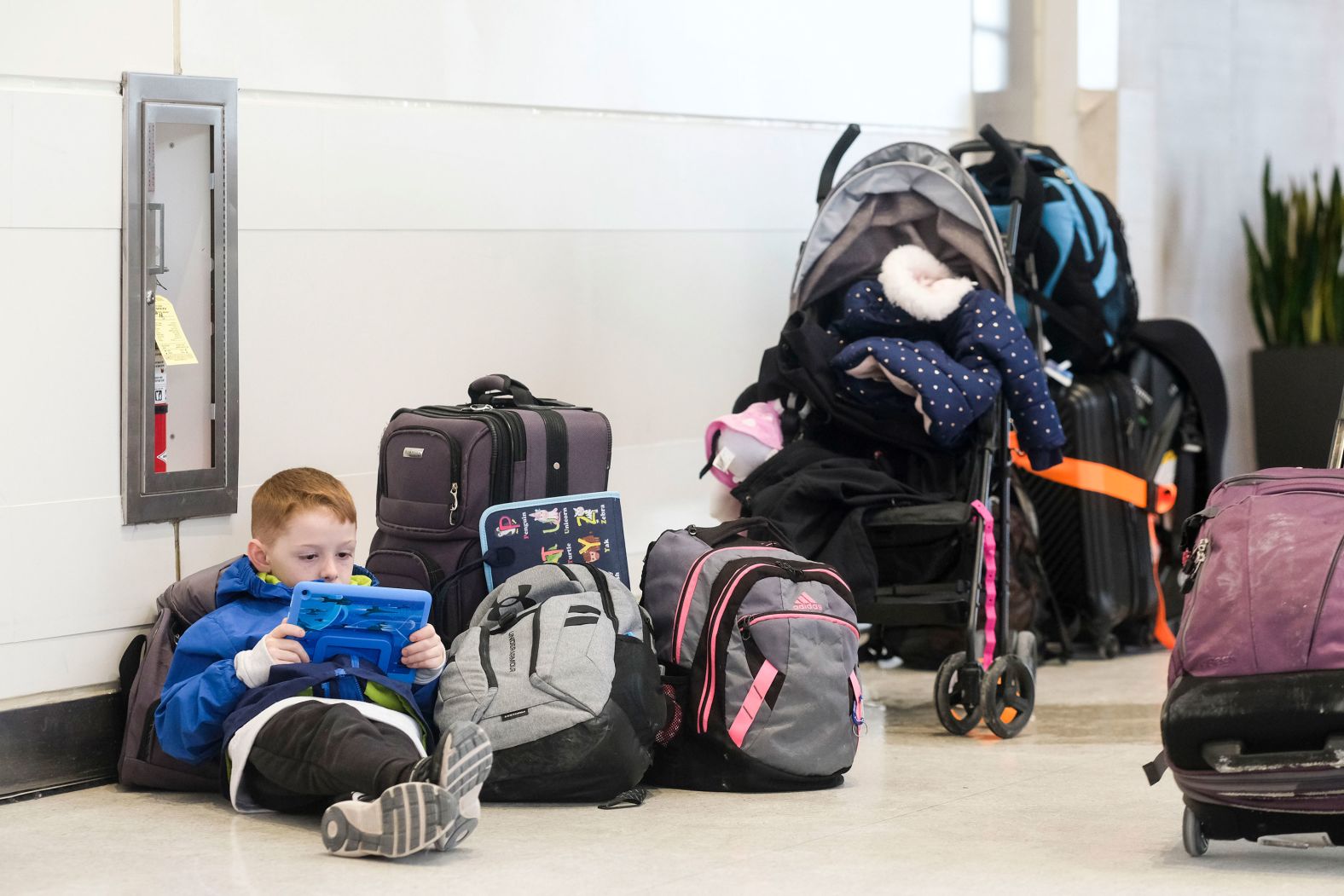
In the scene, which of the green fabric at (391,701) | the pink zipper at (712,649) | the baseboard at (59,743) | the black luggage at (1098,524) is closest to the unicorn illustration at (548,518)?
the pink zipper at (712,649)

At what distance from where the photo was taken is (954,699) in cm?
396

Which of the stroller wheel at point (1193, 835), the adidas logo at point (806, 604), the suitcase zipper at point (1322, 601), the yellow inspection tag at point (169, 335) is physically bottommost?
the stroller wheel at point (1193, 835)

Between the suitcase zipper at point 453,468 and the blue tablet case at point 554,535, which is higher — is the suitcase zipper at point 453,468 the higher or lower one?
the higher one

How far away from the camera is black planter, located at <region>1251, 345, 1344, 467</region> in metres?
6.19

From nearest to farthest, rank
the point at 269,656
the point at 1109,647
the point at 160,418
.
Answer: the point at 269,656
the point at 160,418
the point at 1109,647

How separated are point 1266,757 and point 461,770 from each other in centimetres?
119

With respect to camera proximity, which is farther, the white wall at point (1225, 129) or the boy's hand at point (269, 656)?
the white wall at point (1225, 129)

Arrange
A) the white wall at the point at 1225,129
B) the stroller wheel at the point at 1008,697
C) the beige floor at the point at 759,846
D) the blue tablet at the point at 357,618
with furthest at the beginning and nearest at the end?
the white wall at the point at 1225,129 → the stroller wheel at the point at 1008,697 → the blue tablet at the point at 357,618 → the beige floor at the point at 759,846

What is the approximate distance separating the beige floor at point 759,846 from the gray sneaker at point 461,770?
0.06m

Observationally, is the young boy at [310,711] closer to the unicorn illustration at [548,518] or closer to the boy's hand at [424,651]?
the boy's hand at [424,651]

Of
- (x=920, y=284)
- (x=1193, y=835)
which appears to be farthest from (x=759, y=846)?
(x=920, y=284)

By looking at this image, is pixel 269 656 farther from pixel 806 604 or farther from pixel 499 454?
pixel 806 604

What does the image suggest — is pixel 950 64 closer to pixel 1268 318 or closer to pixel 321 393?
pixel 1268 318

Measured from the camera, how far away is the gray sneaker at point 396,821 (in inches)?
105
